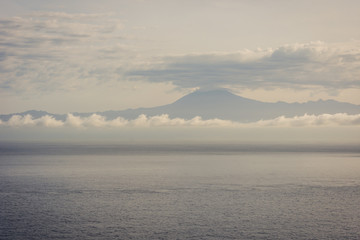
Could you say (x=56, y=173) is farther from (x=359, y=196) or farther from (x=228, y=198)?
(x=359, y=196)

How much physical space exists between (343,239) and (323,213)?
14520 mm

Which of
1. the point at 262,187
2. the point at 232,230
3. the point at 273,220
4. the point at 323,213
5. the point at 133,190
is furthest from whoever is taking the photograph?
the point at 262,187

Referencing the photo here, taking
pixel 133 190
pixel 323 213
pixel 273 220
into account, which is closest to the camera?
pixel 273 220

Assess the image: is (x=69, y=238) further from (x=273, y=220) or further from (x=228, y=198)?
(x=228, y=198)

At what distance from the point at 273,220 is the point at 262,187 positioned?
112ft

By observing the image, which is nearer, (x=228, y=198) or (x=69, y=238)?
(x=69, y=238)

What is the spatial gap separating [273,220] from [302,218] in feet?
16.2

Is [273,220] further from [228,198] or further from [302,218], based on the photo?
[228,198]

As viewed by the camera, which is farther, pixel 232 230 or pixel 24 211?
pixel 24 211

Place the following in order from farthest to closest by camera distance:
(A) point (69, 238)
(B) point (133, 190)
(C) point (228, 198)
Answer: (B) point (133, 190), (C) point (228, 198), (A) point (69, 238)

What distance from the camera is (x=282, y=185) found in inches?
3782

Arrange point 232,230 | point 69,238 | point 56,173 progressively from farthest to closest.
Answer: point 56,173, point 232,230, point 69,238

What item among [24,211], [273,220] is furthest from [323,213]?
[24,211]

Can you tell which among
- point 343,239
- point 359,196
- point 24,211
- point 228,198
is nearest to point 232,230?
point 343,239
